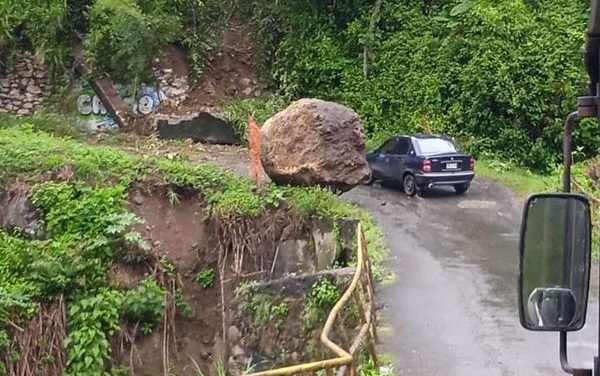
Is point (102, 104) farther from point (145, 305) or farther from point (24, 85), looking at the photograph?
point (145, 305)

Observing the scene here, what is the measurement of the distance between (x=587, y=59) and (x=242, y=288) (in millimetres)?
10477

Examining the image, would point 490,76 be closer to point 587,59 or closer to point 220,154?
point 220,154

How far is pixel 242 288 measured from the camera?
13305 mm

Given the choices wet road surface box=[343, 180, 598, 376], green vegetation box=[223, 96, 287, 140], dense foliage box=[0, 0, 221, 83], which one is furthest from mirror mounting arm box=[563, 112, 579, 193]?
dense foliage box=[0, 0, 221, 83]

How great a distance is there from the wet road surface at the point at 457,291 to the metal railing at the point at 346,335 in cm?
50

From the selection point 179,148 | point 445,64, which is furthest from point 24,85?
point 445,64

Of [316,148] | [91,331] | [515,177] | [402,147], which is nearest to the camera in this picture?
[91,331]

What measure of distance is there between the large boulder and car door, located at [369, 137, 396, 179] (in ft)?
12.8

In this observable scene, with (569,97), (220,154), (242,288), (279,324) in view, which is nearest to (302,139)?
(242,288)

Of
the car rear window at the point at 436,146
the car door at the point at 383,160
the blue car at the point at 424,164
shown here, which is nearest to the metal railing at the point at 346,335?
the blue car at the point at 424,164

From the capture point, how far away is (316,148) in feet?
49.0

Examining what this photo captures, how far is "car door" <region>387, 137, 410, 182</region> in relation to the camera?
61.5 feet

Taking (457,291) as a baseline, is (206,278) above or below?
below

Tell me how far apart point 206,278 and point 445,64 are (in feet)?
39.2
